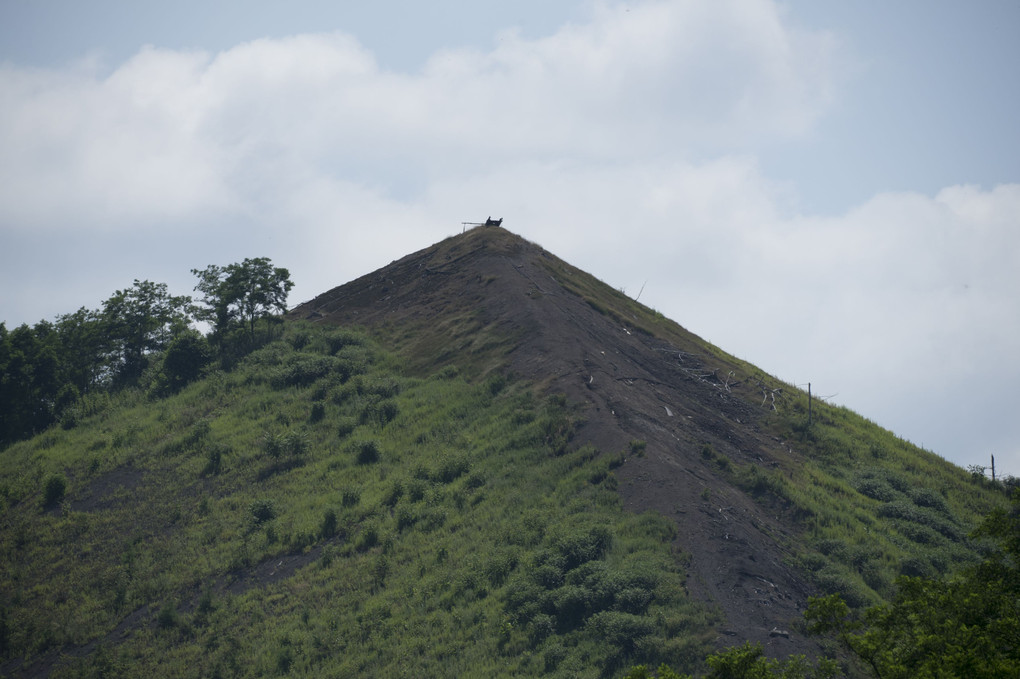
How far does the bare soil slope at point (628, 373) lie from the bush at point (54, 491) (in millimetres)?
20770

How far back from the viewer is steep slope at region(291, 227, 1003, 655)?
33500mm

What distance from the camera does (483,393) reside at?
1944 inches

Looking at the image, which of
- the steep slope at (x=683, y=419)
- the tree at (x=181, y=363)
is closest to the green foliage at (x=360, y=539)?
the steep slope at (x=683, y=419)

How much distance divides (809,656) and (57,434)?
151 ft

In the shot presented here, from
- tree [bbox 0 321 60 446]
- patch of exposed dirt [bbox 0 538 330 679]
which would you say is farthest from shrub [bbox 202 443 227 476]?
tree [bbox 0 321 60 446]

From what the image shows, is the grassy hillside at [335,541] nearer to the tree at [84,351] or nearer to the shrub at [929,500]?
the tree at [84,351]

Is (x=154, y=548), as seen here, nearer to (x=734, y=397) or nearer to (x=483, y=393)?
(x=483, y=393)

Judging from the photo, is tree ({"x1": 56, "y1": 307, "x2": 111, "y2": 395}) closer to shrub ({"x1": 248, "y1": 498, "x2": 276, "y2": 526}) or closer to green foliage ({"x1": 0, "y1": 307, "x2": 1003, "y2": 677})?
green foliage ({"x1": 0, "y1": 307, "x2": 1003, "y2": 677})

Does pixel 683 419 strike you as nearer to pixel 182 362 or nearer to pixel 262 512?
pixel 262 512

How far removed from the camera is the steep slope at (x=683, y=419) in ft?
110

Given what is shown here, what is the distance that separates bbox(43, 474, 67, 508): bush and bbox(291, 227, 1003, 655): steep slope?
21.0 meters

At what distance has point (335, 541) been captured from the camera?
40281 millimetres

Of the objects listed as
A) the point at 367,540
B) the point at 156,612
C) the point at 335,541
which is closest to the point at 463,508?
the point at 367,540

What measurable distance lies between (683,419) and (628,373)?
5034mm
